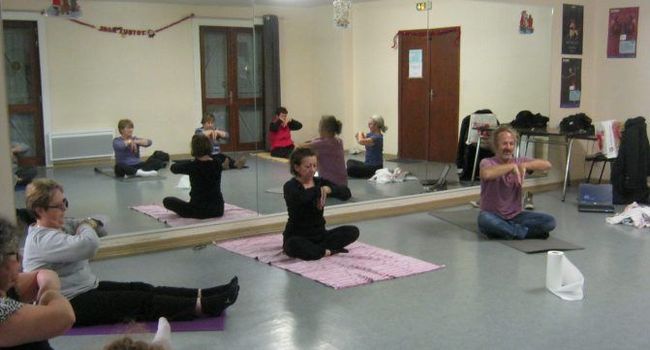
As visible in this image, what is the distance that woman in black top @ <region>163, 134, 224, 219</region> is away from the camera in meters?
5.25

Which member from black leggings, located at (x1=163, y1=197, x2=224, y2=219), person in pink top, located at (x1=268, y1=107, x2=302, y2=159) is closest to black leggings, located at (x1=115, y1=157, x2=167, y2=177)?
black leggings, located at (x1=163, y1=197, x2=224, y2=219)

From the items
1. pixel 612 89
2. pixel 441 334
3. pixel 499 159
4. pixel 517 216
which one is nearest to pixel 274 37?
pixel 499 159

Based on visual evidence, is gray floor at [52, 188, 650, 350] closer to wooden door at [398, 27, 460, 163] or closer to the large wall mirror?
the large wall mirror

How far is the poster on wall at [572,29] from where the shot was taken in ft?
23.5

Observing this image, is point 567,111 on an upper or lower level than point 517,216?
upper

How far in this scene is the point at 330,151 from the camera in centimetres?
614

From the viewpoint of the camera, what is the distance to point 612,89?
729 cm

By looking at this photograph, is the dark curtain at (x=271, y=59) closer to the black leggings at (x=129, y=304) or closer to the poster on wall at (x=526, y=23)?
the black leggings at (x=129, y=304)

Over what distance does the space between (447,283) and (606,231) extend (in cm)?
201

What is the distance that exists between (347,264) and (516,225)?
144 cm

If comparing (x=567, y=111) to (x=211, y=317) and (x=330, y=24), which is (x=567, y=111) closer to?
(x=330, y=24)

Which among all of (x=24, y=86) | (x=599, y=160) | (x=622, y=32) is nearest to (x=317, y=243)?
(x=24, y=86)

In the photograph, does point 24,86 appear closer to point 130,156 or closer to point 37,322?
point 130,156

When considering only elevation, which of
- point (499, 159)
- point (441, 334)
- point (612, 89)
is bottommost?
point (441, 334)
